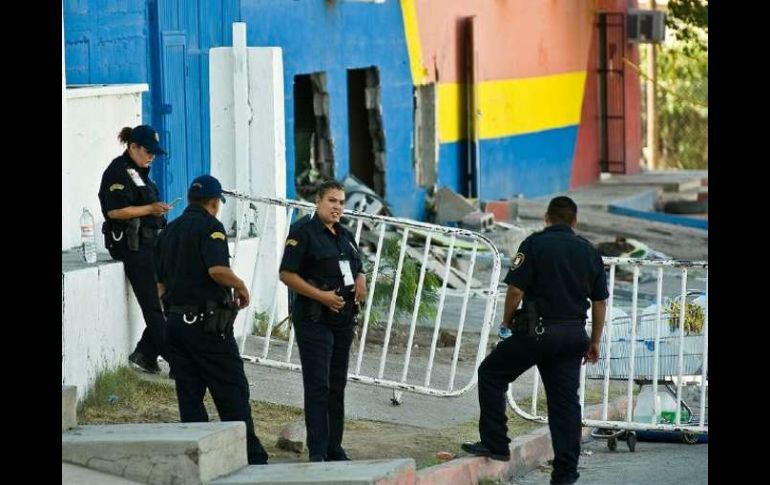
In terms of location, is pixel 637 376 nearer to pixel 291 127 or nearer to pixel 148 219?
pixel 148 219

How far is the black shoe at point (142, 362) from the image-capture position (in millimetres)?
10766

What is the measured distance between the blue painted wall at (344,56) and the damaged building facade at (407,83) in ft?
0.07

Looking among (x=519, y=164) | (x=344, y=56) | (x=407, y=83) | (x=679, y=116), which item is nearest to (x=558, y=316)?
(x=344, y=56)

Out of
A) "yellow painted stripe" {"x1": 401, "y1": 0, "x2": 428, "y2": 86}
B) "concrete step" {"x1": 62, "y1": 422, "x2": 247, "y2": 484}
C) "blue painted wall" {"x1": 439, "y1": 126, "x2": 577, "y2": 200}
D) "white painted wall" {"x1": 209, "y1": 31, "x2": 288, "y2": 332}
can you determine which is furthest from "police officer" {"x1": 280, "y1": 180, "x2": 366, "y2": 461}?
"blue painted wall" {"x1": 439, "y1": 126, "x2": 577, "y2": 200}

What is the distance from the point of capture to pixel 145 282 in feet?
34.7

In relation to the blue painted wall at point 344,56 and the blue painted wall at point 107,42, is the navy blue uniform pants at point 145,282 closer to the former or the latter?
the blue painted wall at point 107,42

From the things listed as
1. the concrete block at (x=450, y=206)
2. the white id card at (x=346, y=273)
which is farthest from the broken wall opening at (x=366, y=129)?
the white id card at (x=346, y=273)

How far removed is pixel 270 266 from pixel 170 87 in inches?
64.0

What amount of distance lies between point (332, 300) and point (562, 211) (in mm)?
1298

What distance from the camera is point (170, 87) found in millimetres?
13344

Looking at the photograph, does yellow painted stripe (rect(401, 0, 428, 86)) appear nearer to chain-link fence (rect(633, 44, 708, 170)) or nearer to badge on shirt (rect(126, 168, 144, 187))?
badge on shirt (rect(126, 168, 144, 187))

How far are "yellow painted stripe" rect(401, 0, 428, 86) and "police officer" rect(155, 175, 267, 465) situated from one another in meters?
11.3
